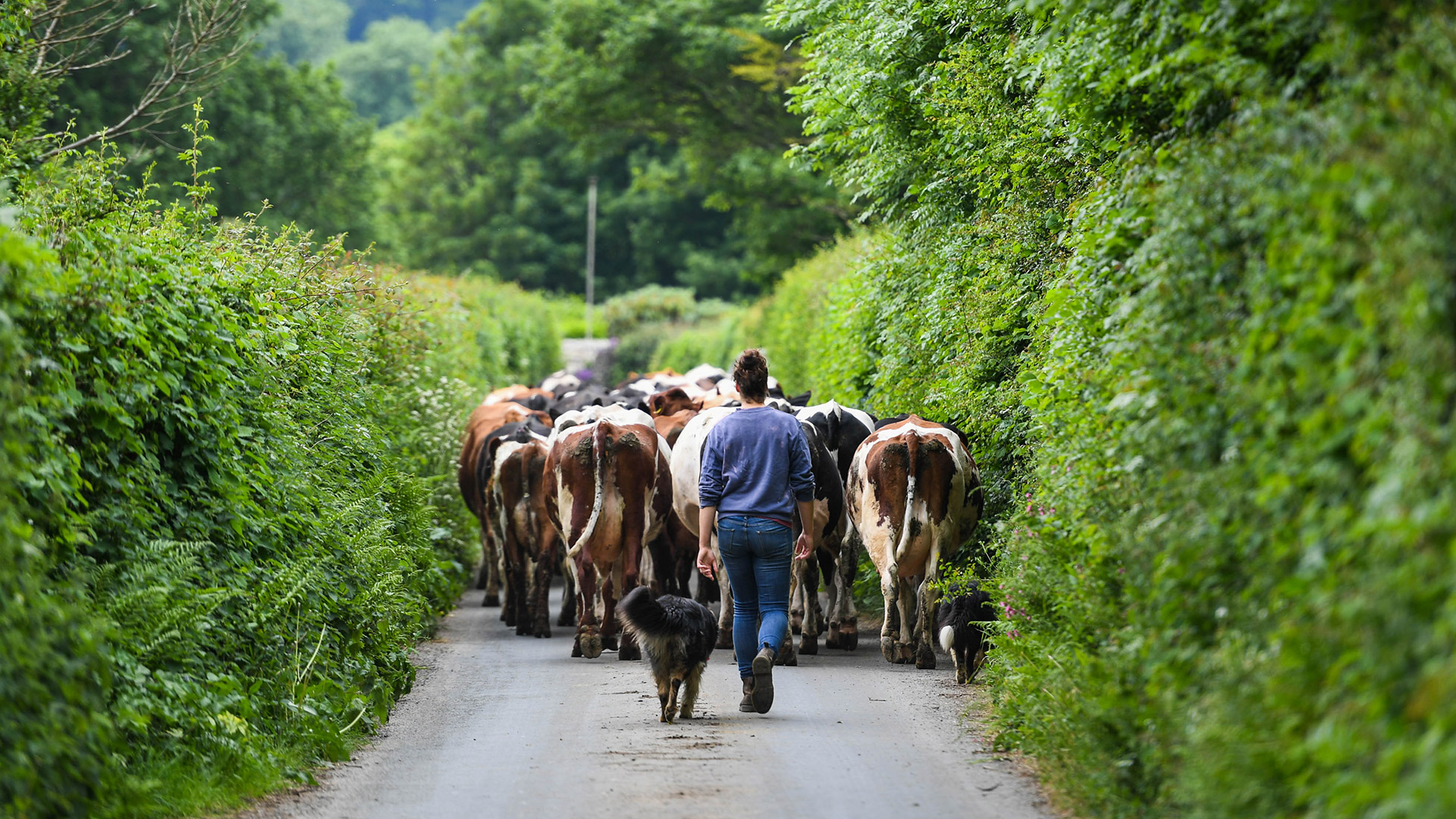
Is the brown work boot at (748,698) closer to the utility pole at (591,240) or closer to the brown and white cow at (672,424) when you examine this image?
the brown and white cow at (672,424)

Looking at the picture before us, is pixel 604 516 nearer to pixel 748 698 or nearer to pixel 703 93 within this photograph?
pixel 748 698

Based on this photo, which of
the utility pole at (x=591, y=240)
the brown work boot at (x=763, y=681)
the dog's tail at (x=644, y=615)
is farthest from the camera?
the utility pole at (x=591, y=240)

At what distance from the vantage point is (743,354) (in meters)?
8.51

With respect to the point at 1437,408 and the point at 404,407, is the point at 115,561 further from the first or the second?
the point at 404,407

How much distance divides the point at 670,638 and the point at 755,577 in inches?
29.7

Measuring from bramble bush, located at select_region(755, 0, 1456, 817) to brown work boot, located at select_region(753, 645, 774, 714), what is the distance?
1.34m

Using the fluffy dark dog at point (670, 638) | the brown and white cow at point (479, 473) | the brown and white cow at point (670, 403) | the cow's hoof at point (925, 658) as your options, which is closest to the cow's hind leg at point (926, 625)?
the cow's hoof at point (925, 658)

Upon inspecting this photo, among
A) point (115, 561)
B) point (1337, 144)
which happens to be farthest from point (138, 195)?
point (1337, 144)

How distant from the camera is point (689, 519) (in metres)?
11.8

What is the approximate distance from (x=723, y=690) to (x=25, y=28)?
7791 millimetres

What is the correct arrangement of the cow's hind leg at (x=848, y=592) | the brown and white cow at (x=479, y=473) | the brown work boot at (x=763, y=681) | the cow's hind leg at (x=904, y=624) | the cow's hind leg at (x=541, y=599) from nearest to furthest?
the brown work boot at (x=763, y=681) → the cow's hind leg at (x=904, y=624) → the cow's hind leg at (x=848, y=592) → the cow's hind leg at (x=541, y=599) → the brown and white cow at (x=479, y=473)

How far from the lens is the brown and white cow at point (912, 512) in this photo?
397 inches

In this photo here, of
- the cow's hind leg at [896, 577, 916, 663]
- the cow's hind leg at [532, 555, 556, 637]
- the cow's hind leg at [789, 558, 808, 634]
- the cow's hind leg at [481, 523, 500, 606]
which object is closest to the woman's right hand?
the cow's hind leg at [896, 577, 916, 663]

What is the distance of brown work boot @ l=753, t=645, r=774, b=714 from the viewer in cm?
823
